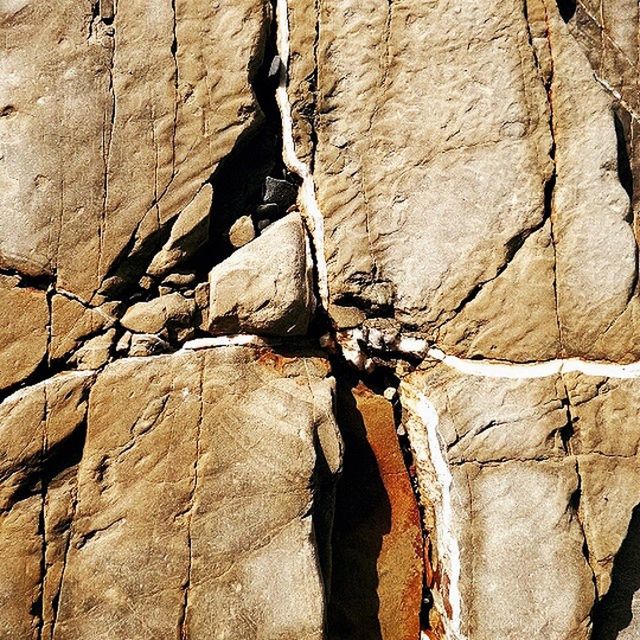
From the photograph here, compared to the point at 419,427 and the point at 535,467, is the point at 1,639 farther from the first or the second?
the point at 535,467

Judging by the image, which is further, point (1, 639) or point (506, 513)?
point (506, 513)

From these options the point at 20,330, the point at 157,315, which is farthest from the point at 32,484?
the point at 157,315

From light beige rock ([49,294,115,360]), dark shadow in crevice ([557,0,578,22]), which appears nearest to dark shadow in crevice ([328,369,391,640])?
light beige rock ([49,294,115,360])

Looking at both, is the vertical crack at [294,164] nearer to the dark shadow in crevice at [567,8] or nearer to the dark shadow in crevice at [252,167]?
the dark shadow in crevice at [252,167]

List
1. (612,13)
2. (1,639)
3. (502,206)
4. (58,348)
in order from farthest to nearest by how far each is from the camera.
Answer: (612,13)
(502,206)
(58,348)
(1,639)

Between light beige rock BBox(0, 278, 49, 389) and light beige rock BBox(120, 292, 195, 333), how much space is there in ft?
1.57

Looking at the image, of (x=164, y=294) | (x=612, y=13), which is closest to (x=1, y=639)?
(x=164, y=294)

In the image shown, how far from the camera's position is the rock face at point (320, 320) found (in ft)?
13.9

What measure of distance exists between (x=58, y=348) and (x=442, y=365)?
2371 millimetres

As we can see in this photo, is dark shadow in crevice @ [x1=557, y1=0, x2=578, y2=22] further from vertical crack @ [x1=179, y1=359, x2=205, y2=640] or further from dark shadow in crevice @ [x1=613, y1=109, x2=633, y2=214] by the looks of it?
vertical crack @ [x1=179, y1=359, x2=205, y2=640]

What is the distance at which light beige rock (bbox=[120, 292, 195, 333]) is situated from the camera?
4.48m

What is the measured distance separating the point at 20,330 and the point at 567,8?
13.5 ft

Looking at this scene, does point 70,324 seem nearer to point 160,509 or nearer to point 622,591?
point 160,509

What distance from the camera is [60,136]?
444cm
